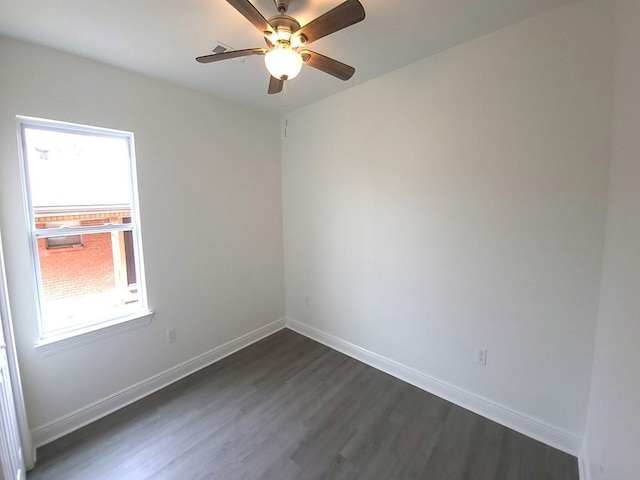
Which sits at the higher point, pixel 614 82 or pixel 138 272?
pixel 614 82

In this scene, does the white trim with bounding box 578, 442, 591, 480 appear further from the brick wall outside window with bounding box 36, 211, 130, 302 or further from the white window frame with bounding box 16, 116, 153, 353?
the brick wall outside window with bounding box 36, 211, 130, 302

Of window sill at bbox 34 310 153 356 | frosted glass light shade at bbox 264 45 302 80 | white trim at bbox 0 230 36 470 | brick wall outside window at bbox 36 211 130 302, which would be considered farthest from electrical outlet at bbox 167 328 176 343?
frosted glass light shade at bbox 264 45 302 80

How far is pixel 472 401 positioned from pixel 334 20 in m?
2.64

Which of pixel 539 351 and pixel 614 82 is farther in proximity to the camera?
pixel 539 351

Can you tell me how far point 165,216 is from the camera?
2350mm

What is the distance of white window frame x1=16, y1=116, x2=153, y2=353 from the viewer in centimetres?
178

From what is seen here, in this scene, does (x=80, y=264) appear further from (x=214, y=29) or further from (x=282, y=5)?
(x=282, y=5)

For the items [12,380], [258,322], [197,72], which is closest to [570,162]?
[197,72]

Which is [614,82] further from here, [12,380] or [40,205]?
[12,380]

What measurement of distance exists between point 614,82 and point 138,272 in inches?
134

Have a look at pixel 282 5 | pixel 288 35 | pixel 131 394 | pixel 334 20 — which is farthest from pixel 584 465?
pixel 131 394

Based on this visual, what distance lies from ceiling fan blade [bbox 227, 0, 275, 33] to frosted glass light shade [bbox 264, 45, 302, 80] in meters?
0.10

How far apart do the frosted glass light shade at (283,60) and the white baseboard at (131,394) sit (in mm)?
2578

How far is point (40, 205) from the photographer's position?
185 centimetres
